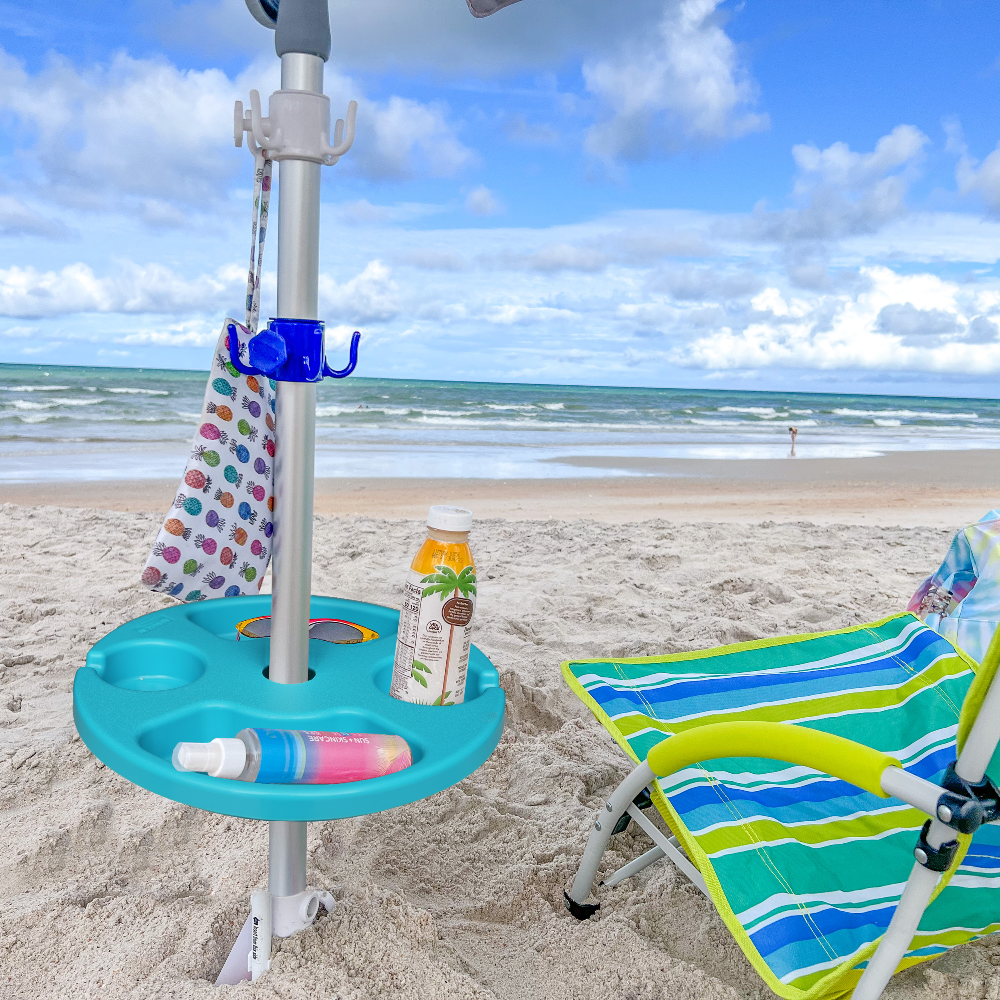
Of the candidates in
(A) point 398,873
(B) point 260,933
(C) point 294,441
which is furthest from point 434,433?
(C) point 294,441

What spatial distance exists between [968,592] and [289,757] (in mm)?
1759

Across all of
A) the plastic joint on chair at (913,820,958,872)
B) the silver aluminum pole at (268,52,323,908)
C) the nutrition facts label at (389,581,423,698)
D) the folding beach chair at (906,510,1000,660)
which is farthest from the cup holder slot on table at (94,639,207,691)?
the folding beach chair at (906,510,1000,660)

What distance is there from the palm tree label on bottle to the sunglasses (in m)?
0.22

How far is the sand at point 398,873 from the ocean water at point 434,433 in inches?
176

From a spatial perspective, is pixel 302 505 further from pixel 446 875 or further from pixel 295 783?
pixel 446 875

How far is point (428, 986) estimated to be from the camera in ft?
3.54

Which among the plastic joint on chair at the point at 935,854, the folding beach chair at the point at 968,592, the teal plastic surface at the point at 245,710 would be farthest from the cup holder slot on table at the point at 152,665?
the folding beach chair at the point at 968,592

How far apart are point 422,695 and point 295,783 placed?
0.70 ft

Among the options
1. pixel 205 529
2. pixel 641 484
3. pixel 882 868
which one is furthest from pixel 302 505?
pixel 641 484

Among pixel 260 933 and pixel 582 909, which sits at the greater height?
pixel 260 933

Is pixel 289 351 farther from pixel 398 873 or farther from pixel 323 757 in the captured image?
pixel 398 873

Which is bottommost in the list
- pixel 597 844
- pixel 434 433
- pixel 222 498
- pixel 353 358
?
pixel 434 433

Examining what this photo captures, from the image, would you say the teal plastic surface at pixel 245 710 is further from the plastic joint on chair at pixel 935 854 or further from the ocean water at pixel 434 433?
the ocean water at pixel 434 433

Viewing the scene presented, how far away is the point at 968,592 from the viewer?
6.36 ft
